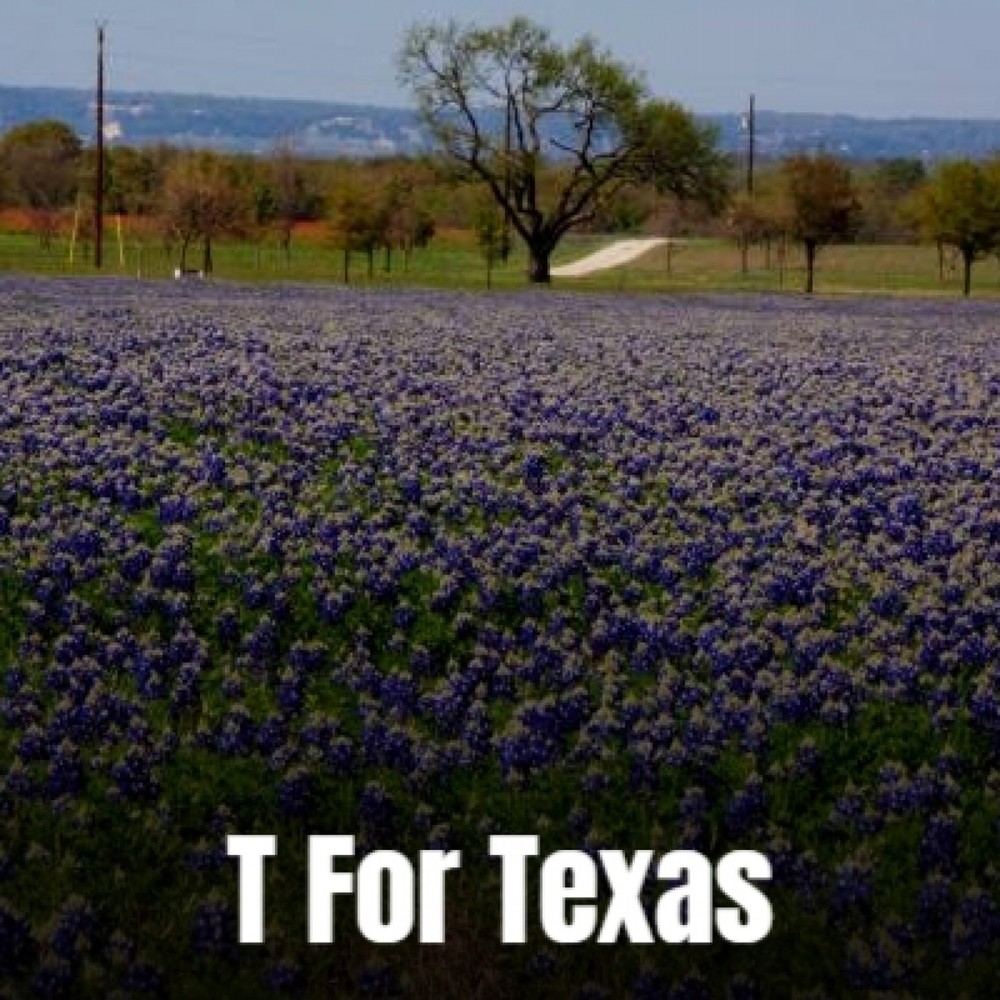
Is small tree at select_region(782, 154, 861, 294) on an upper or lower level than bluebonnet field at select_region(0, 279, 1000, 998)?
upper

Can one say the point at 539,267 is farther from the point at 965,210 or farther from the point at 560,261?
the point at 560,261

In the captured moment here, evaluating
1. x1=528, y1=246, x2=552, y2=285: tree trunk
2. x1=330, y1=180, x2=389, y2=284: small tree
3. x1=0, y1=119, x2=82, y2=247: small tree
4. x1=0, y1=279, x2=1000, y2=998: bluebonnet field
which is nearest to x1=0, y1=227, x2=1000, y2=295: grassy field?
x1=528, y1=246, x2=552, y2=285: tree trunk

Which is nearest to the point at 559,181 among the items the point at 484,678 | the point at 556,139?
the point at 556,139

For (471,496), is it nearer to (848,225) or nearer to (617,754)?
(617,754)

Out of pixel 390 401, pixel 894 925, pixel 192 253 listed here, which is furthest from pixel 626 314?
pixel 192 253

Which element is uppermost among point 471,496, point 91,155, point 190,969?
point 91,155

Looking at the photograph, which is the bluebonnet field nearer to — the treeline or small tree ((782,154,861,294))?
the treeline
